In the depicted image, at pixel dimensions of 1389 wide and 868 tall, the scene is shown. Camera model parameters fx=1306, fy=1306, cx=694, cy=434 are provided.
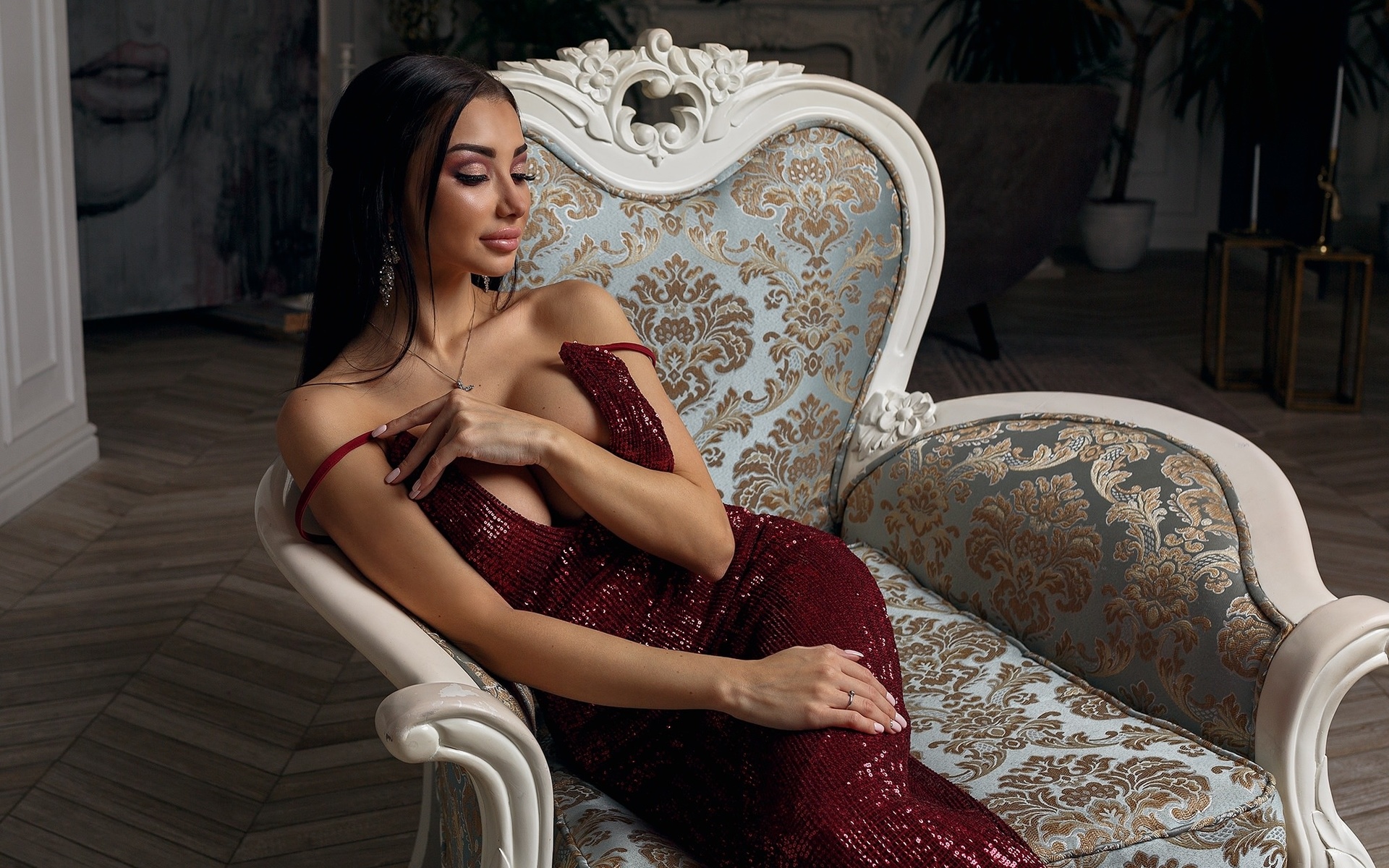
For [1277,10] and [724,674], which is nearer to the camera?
[724,674]

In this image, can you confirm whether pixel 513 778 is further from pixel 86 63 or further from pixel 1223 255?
pixel 86 63

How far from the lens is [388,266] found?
1.36 m

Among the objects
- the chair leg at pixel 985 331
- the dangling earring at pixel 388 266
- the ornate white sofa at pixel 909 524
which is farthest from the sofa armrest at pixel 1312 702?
the chair leg at pixel 985 331

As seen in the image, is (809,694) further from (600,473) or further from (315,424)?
(315,424)

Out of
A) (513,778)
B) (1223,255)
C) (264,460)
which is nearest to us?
(513,778)

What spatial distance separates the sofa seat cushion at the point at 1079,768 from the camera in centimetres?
119

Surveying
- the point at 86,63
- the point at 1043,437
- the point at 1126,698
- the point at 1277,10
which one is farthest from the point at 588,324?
the point at 1277,10

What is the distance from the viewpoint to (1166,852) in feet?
3.90

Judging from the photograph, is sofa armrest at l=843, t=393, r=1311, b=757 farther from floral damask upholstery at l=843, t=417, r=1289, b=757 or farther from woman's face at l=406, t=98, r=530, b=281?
woman's face at l=406, t=98, r=530, b=281

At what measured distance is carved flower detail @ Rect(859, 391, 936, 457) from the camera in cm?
178

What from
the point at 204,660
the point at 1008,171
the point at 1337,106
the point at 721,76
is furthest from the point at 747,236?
the point at 1337,106

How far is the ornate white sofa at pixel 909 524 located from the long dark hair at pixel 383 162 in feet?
0.72

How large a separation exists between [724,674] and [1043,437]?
0.66m

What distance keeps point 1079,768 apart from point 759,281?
0.75 m
